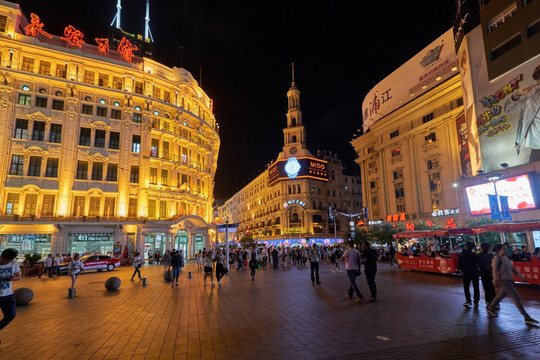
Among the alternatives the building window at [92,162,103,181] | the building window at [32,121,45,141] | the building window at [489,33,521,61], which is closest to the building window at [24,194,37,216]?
the building window at [92,162,103,181]

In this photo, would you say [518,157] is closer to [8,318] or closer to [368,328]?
[368,328]

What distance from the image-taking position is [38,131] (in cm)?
3284

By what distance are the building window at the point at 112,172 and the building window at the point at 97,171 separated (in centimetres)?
71

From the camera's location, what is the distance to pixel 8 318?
5891mm

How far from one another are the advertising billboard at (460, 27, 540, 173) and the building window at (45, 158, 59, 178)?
136 feet

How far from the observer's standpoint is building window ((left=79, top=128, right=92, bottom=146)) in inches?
1363

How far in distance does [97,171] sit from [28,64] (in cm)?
1323

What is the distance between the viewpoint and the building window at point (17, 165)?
3114 centimetres

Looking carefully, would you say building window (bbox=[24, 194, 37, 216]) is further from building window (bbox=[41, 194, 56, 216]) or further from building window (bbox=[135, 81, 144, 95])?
building window (bbox=[135, 81, 144, 95])

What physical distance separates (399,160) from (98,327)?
50679mm

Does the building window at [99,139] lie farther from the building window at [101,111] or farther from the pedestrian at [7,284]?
the pedestrian at [7,284]

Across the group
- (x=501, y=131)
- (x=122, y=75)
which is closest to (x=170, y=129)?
(x=122, y=75)

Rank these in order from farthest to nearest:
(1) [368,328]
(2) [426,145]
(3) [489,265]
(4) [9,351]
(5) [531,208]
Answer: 1. (2) [426,145]
2. (5) [531,208]
3. (3) [489,265]
4. (1) [368,328]
5. (4) [9,351]

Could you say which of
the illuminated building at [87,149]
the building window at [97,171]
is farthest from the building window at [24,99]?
the building window at [97,171]
